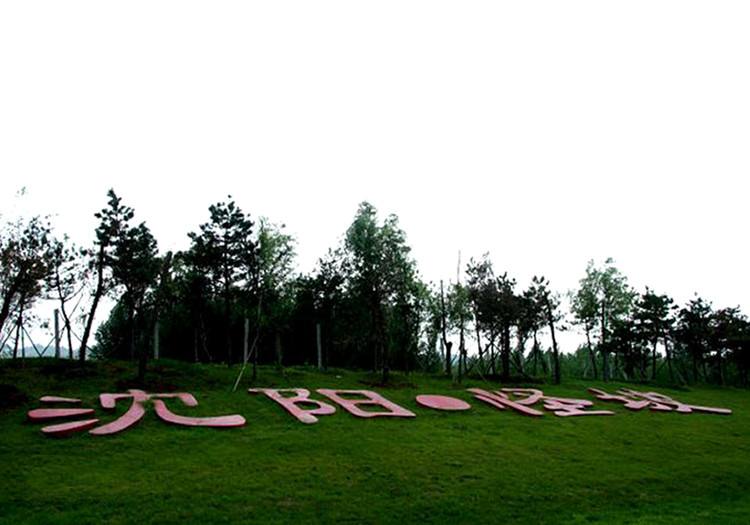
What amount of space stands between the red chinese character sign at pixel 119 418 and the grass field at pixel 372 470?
11.4 inches

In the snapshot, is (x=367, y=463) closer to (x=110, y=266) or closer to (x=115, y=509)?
(x=115, y=509)

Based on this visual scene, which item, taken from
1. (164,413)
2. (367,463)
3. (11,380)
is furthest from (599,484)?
(11,380)

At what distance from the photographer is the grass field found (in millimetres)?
9484

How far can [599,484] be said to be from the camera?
1161cm

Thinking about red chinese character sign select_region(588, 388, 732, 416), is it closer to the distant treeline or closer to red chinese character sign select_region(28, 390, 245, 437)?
the distant treeline

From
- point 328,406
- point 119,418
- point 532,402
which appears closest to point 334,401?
point 328,406

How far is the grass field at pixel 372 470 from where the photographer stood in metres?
9.48

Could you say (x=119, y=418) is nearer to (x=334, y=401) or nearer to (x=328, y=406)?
(x=328, y=406)

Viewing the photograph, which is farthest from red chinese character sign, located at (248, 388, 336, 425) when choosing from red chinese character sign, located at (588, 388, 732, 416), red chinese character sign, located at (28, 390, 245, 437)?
red chinese character sign, located at (588, 388, 732, 416)

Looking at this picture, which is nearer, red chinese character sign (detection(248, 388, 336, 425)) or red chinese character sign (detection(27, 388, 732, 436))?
red chinese character sign (detection(27, 388, 732, 436))

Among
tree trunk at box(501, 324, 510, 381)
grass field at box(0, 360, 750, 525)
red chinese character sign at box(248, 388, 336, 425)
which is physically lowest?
grass field at box(0, 360, 750, 525)

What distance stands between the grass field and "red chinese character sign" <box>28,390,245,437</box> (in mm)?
288

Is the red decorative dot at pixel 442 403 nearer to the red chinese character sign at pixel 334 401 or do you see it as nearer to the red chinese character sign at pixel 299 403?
the red chinese character sign at pixel 334 401

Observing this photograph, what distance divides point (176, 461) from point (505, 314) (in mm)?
21954
